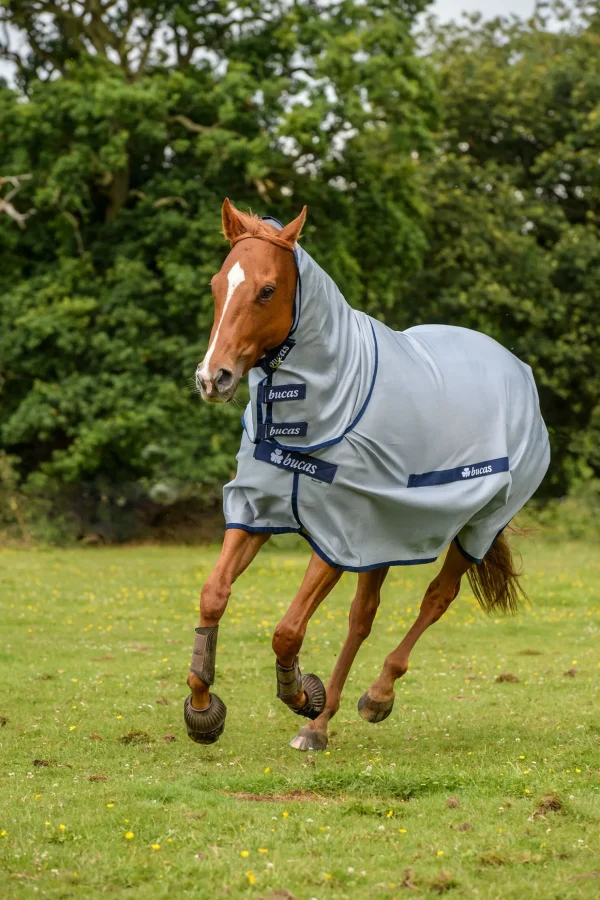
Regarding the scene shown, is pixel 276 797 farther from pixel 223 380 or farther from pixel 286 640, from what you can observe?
pixel 223 380

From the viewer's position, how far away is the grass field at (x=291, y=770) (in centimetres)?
508

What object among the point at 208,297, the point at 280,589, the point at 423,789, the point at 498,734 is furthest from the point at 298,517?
the point at 208,297

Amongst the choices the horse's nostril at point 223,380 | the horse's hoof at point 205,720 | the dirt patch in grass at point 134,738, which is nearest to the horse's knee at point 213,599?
the horse's hoof at point 205,720

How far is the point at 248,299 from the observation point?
21.2 ft

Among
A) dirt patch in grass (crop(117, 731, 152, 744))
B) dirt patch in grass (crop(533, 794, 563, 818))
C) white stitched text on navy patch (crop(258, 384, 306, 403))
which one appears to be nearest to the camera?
dirt patch in grass (crop(533, 794, 563, 818))

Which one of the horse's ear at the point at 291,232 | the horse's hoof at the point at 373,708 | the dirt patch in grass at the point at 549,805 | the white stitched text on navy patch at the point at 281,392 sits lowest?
the horse's hoof at the point at 373,708

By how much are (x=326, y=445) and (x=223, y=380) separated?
1.04m

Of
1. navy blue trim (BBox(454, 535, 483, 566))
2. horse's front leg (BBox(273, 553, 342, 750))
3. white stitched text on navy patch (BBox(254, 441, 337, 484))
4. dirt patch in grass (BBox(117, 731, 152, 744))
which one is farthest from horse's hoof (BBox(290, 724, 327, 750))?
white stitched text on navy patch (BBox(254, 441, 337, 484))

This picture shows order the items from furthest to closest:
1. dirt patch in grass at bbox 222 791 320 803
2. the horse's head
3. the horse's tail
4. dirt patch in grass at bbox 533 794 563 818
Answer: the horse's tail
dirt patch in grass at bbox 222 791 320 803
the horse's head
dirt patch in grass at bbox 533 794 563 818

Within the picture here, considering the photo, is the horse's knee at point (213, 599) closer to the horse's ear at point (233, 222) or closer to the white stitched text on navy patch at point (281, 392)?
the white stitched text on navy patch at point (281, 392)

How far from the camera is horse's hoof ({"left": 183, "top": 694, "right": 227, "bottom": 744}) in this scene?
22.7 ft

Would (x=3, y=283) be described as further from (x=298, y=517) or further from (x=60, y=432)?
(x=298, y=517)

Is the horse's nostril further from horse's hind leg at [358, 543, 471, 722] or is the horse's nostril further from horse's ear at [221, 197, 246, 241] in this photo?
horse's hind leg at [358, 543, 471, 722]

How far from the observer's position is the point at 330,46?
898 inches
